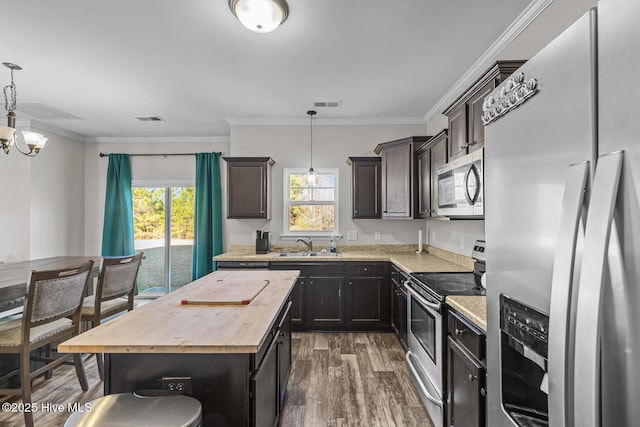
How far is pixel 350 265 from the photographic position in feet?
12.7

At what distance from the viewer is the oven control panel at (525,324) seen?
75 cm

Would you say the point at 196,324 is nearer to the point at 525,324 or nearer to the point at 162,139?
the point at 525,324

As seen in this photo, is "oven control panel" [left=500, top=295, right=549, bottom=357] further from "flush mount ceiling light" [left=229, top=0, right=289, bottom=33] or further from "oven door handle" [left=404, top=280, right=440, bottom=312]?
"flush mount ceiling light" [left=229, top=0, right=289, bottom=33]

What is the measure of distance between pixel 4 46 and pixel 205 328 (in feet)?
9.99

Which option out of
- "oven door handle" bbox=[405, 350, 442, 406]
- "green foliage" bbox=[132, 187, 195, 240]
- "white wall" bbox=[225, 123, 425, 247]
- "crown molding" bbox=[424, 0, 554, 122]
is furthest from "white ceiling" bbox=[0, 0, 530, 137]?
"oven door handle" bbox=[405, 350, 442, 406]

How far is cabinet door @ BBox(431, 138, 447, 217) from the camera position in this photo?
2963 millimetres

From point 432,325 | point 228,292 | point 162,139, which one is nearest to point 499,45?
point 432,325

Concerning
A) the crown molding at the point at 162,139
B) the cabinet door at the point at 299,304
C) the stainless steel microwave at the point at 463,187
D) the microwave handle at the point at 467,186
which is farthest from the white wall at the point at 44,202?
the microwave handle at the point at 467,186

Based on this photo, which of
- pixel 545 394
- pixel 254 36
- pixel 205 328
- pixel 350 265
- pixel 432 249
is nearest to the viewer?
pixel 545 394

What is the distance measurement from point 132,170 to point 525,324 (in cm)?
607

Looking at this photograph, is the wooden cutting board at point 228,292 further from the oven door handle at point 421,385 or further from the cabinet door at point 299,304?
the cabinet door at point 299,304

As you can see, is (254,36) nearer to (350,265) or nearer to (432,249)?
(350,265)

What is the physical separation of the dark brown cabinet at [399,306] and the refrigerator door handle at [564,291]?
2.49m

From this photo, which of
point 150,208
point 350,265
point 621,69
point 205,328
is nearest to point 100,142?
point 150,208
